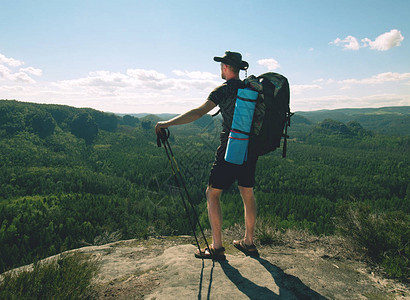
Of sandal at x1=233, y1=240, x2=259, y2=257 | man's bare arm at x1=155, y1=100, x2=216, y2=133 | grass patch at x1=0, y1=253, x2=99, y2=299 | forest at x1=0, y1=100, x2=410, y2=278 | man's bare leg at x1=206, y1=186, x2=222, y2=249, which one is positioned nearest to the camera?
grass patch at x1=0, y1=253, x2=99, y2=299

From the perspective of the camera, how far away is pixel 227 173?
3146mm

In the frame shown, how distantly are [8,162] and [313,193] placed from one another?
105 metres

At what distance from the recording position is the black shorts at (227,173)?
3.14m

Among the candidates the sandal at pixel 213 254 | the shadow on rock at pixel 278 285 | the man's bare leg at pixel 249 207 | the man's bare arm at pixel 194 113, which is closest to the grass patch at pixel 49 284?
the sandal at pixel 213 254

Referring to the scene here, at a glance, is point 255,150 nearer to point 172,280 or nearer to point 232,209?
point 172,280

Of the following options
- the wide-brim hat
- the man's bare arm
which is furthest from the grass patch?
the wide-brim hat

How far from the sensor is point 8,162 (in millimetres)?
83750

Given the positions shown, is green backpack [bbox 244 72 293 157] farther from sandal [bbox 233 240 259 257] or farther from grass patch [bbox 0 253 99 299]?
grass patch [bbox 0 253 99 299]

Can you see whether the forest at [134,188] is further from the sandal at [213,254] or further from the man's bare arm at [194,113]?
the man's bare arm at [194,113]

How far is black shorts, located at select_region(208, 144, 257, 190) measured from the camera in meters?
3.14

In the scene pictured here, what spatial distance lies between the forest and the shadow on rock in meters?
1.33

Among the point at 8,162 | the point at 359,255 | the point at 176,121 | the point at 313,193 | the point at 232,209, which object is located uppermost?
the point at 176,121

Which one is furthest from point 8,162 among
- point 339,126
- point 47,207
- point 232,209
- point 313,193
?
point 339,126

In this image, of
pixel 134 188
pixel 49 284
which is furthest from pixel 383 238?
pixel 134 188
